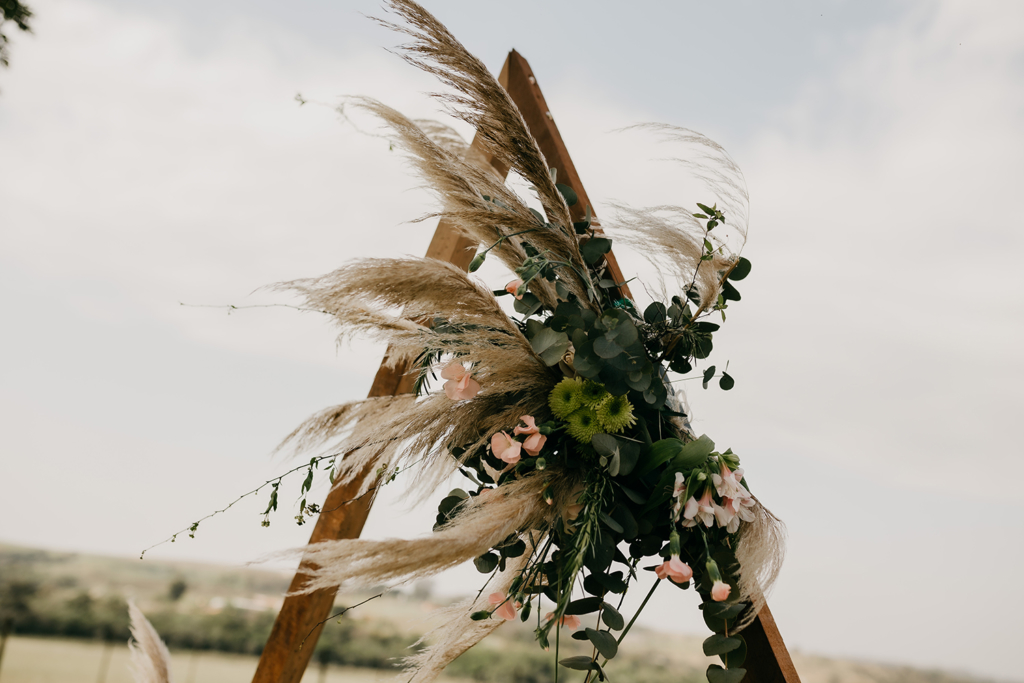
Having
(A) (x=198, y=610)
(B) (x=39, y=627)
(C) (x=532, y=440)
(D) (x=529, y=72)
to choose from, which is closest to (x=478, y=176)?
(C) (x=532, y=440)

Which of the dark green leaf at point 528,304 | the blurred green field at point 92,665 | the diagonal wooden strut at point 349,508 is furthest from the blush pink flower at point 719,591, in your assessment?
the blurred green field at point 92,665

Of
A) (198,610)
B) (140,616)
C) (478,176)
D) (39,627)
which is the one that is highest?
(478,176)

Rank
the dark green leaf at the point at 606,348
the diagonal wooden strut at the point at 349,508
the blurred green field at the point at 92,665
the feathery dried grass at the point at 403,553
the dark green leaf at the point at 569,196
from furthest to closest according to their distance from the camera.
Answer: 1. the blurred green field at the point at 92,665
2. the diagonal wooden strut at the point at 349,508
3. the dark green leaf at the point at 569,196
4. the dark green leaf at the point at 606,348
5. the feathery dried grass at the point at 403,553

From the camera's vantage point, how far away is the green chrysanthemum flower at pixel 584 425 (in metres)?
0.58

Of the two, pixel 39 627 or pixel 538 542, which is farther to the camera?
pixel 39 627

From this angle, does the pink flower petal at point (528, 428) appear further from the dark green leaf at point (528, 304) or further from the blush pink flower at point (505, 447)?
the dark green leaf at point (528, 304)

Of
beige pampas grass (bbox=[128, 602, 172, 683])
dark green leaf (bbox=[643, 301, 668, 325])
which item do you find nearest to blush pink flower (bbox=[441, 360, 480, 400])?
dark green leaf (bbox=[643, 301, 668, 325])

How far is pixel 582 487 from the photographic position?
593 millimetres

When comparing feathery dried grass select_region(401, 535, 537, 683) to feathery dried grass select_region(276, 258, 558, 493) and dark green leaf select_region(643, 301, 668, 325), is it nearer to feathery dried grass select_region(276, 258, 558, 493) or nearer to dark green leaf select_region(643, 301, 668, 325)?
feathery dried grass select_region(276, 258, 558, 493)

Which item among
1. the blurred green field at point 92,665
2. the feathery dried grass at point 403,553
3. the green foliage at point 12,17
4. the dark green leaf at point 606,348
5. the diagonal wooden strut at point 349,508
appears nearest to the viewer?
the feathery dried grass at point 403,553

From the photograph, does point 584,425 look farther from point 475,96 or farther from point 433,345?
point 475,96

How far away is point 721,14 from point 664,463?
987 millimetres

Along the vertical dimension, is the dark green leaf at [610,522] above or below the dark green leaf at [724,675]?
above

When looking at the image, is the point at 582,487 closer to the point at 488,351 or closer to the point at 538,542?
the point at 538,542
